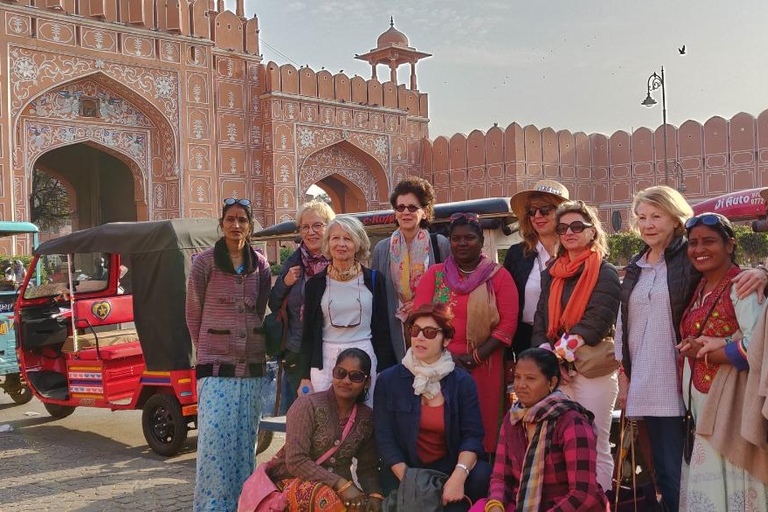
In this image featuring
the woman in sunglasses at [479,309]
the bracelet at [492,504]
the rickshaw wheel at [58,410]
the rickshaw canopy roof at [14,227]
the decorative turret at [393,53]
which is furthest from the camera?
the decorative turret at [393,53]

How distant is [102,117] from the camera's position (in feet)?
59.0

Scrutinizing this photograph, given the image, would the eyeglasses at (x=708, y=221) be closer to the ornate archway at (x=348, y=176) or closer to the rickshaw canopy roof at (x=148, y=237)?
the rickshaw canopy roof at (x=148, y=237)

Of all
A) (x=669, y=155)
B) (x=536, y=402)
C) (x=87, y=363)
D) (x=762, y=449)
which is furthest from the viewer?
(x=669, y=155)

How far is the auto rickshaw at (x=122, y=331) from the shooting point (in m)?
5.41

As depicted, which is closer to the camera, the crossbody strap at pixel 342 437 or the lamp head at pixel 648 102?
the crossbody strap at pixel 342 437

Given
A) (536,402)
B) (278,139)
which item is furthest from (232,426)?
(278,139)

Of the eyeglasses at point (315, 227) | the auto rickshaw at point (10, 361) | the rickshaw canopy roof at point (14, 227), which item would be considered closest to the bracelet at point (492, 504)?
the eyeglasses at point (315, 227)

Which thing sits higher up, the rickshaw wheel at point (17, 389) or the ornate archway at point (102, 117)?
the ornate archway at point (102, 117)

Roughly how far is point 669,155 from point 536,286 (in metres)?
21.0

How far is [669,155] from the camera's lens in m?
22.8

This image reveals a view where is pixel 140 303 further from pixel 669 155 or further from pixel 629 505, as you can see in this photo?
pixel 669 155

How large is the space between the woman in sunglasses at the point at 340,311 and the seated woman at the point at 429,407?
326mm

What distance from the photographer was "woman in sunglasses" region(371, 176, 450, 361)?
11.7 ft

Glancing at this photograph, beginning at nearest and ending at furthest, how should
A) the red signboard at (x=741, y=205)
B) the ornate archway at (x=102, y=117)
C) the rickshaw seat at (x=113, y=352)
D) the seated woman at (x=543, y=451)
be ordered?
1. the seated woman at (x=543, y=451)
2. the rickshaw seat at (x=113, y=352)
3. the red signboard at (x=741, y=205)
4. the ornate archway at (x=102, y=117)
